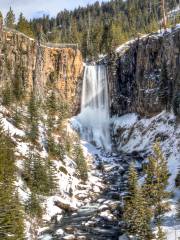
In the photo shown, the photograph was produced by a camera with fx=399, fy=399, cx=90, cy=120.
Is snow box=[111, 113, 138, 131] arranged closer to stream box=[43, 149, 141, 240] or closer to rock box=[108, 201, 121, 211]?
stream box=[43, 149, 141, 240]

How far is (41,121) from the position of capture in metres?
80.3

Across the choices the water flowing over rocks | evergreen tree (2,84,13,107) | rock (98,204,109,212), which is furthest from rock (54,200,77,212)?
evergreen tree (2,84,13,107)

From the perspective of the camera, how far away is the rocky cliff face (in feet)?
304

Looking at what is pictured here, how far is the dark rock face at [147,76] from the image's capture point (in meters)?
83.4

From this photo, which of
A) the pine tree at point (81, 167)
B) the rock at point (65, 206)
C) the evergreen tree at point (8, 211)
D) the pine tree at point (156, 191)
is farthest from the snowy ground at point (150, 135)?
the evergreen tree at point (8, 211)

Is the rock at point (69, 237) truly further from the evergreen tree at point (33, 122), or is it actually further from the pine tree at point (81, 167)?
the evergreen tree at point (33, 122)

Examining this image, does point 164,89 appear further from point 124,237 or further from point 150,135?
point 124,237

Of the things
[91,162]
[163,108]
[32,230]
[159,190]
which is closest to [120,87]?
[163,108]

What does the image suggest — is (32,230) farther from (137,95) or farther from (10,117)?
(137,95)

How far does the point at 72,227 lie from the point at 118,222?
5864mm

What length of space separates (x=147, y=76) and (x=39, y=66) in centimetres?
2661

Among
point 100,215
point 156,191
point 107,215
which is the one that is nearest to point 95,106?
point 100,215

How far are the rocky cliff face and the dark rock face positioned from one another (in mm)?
10024

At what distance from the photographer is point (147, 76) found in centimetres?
9200
